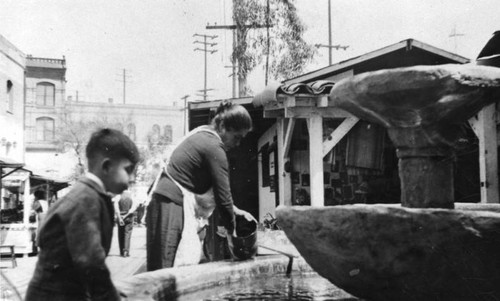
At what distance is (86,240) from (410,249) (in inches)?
59.7

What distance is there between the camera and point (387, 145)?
12711 millimetres

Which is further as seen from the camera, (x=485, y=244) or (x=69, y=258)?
(x=485, y=244)

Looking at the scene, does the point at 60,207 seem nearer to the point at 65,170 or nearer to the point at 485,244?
the point at 485,244

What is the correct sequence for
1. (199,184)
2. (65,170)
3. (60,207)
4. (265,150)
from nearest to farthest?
(60,207) < (199,184) < (265,150) < (65,170)

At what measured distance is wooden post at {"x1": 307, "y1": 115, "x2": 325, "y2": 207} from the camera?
10312 millimetres

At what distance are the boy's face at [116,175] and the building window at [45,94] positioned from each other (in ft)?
143

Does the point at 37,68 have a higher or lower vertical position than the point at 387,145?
higher

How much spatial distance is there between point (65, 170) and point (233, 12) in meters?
21.7

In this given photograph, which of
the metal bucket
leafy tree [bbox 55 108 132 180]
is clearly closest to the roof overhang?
the metal bucket

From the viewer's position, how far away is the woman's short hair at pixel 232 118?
3865 mm

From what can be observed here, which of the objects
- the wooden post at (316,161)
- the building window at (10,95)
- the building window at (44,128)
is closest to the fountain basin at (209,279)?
the wooden post at (316,161)

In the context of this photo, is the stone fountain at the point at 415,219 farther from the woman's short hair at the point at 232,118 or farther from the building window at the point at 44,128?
the building window at the point at 44,128

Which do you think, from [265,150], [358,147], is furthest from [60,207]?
[265,150]

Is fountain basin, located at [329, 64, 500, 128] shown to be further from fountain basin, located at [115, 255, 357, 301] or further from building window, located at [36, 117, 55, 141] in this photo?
building window, located at [36, 117, 55, 141]
